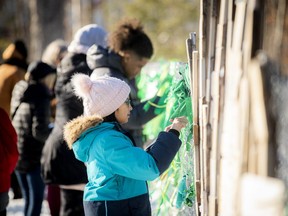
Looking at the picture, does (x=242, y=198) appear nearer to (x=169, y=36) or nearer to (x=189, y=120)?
(x=189, y=120)

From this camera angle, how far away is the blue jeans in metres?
5.53

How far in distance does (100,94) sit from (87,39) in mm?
1675

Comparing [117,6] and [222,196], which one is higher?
[117,6]

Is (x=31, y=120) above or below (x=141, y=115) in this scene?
below

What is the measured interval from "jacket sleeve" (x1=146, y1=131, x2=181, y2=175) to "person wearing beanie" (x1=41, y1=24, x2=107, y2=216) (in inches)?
56.6

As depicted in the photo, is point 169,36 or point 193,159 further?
point 169,36

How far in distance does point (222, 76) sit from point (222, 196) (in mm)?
501

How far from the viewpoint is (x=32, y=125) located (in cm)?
542

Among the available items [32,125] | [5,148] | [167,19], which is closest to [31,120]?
[32,125]

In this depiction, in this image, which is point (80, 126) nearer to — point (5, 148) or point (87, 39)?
point (5, 148)

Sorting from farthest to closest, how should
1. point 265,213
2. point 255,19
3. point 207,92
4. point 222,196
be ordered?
point 207,92 → point 222,196 → point 255,19 → point 265,213

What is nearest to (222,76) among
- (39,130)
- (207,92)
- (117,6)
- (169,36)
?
(207,92)

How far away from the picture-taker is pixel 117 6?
21828 mm

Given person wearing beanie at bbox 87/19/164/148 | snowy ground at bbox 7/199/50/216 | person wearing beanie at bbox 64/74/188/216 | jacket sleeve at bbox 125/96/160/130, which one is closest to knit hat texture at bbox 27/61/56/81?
person wearing beanie at bbox 87/19/164/148
